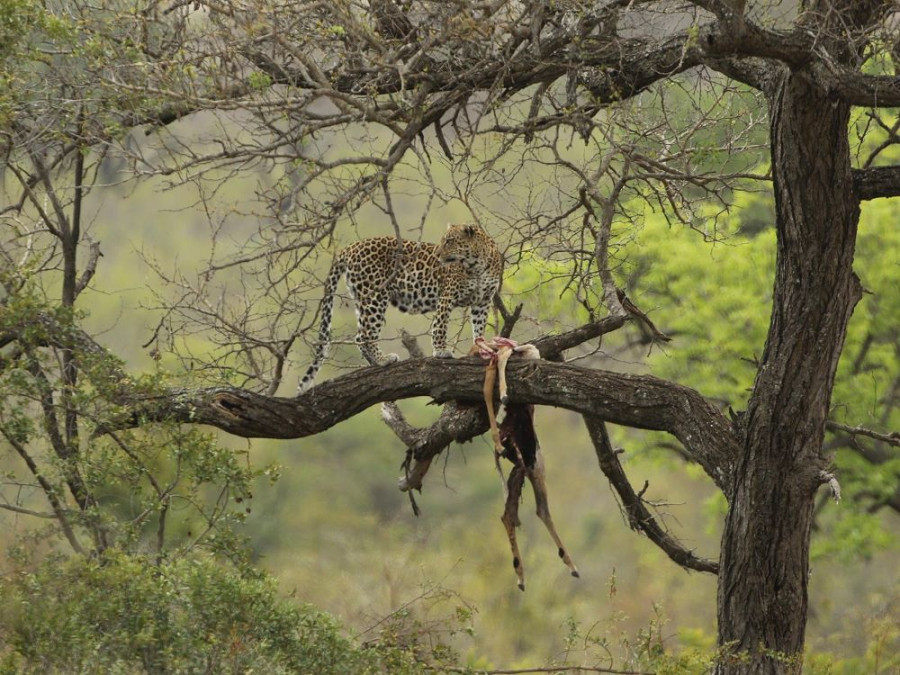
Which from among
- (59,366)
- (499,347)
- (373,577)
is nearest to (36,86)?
(59,366)

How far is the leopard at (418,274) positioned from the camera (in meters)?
8.05

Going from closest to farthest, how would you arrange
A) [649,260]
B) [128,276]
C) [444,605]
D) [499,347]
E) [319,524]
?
[499,347], [649,260], [444,605], [319,524], [128,276]

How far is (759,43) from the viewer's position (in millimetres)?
5301

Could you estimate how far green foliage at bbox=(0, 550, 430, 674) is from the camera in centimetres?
614

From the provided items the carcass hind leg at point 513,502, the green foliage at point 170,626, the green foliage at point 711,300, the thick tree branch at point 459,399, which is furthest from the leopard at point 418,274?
the green foliage at point 711,300

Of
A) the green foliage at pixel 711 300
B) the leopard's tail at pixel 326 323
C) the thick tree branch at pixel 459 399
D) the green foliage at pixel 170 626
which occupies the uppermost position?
the green foliage at pixel 711 300

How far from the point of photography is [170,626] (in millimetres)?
6199

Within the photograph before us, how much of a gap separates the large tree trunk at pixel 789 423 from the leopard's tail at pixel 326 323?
8.30 feet

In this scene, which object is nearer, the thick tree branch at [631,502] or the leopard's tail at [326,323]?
the leopard's tail at [326,323]

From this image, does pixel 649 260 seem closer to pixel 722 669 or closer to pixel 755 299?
pixel 755 299

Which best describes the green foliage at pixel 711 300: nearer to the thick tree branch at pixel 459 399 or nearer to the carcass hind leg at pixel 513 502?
the thick tree branch at pixel 459 399

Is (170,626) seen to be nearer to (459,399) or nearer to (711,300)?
(459,399)

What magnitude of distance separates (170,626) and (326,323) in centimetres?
247

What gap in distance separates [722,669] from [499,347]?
2.13 meters
